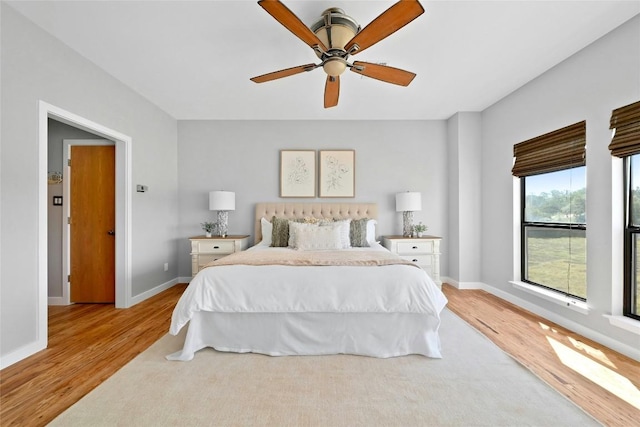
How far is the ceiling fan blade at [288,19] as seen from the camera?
1653mm

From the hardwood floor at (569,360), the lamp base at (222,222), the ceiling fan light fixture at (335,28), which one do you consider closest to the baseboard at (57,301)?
the lamp base at (222,222)

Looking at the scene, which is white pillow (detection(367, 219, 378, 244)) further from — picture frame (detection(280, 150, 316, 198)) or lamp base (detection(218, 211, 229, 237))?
lamp base (detection(218, 211, 229, 237))

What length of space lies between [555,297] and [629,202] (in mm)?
1126

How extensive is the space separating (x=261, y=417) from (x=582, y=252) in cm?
326

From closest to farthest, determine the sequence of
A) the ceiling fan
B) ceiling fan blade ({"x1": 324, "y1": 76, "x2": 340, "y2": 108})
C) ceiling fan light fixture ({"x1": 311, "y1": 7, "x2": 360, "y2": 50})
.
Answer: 1. the ceiling fan
2. ceiling fan light fixture ({"x1": 311, "y1": 7, "x2": 360, "y2": 50})
3. ceiling fan blade ({"x1": 324, "y1": 76, "x2": 340, "y2": 108})

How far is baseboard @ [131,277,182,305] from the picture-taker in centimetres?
366

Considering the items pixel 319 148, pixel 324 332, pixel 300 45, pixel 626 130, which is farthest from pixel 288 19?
pixel 319 148

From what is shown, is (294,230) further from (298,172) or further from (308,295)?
(308,295)

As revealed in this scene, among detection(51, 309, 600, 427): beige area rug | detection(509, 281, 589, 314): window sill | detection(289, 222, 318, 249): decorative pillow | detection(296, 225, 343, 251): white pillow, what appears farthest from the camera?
detection(289, 222, 318, 249): decorative pillow

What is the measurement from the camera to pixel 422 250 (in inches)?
165

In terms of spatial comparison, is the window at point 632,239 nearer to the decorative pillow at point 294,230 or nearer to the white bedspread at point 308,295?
the white bedspread at point 308,295

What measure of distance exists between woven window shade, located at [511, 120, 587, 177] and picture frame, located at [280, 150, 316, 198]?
2.78 meters

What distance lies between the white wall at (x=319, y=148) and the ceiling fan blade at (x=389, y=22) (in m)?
2.59

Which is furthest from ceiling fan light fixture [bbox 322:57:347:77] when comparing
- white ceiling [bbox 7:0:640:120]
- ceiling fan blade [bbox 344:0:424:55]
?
white ceiling [bbox 7:0:640:120]
